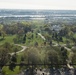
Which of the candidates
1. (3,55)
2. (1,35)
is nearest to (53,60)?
(3,55)

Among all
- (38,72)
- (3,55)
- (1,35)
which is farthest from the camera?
(1,35)

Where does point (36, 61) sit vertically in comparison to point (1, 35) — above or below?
above

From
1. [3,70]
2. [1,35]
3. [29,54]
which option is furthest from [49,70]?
[1,35]

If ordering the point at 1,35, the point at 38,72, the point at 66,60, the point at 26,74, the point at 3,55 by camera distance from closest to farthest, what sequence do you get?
the point at 26,74
the point at 38,72
the point at 3,55
the point at 66,60
the point at 1,35

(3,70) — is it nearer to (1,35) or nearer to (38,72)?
(38,72)

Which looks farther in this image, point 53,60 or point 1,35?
point 1,35

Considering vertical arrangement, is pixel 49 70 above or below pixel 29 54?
below

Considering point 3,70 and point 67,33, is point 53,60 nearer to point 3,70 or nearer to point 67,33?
point 3,70

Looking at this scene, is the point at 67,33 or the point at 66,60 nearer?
the point at 66,60

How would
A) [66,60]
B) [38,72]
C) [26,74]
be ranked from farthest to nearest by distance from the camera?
[66,60], [38,72], [26,74]
